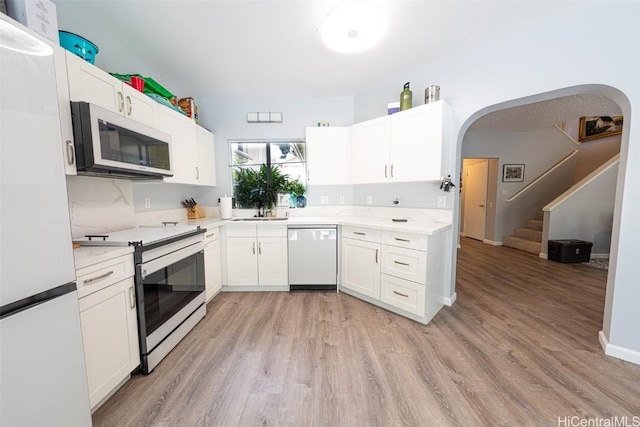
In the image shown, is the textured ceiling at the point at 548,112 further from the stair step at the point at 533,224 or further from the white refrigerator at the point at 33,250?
the white refrigerator at the point at 33,250

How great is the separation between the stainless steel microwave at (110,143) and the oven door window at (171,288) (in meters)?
0.77

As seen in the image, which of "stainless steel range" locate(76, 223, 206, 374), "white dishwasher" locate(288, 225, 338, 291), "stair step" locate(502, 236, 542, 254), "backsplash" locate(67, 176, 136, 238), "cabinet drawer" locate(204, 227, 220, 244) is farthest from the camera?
"stair step" locate(502, 236, 542, 254)

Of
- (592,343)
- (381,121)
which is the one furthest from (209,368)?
(592,343)

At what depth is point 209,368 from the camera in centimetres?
173

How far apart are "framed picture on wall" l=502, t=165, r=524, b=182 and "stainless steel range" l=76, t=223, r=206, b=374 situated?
6.62 metres

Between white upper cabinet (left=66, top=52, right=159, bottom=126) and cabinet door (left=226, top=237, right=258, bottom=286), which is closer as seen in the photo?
white upper cabinet (left=66, top=52, right=159, bottom=126)

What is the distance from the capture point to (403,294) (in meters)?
2.38

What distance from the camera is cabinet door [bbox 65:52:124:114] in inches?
56.1

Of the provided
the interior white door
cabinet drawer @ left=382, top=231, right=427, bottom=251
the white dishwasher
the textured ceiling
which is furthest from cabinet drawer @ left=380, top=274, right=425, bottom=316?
the interior white door

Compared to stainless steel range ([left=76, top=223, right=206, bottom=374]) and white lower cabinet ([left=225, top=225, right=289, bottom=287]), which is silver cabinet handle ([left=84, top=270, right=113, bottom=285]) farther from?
white lower cabinet ([left=225, top=225, right=289, bottom=287])

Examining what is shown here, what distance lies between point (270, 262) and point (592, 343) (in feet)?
10.3

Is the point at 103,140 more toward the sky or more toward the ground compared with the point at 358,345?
more toward the sky

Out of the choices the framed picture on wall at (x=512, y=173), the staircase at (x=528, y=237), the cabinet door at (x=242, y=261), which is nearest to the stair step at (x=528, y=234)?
the staircase at (x=528, y=237)

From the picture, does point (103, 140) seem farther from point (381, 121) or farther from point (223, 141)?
point (381, 121)
